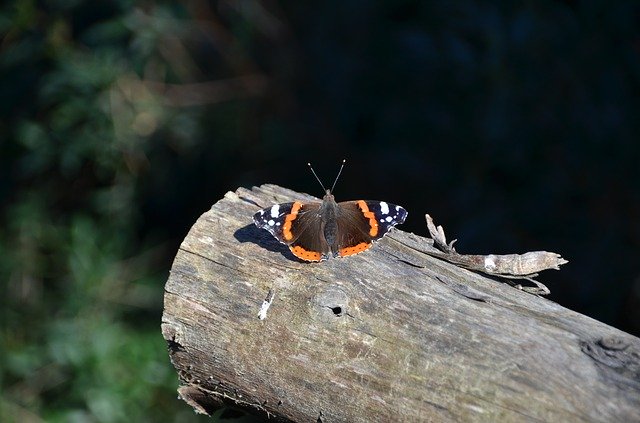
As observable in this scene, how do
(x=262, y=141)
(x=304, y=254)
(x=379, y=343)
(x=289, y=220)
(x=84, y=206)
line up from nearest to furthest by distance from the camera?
(x=379, y=343)
(x=304, y=254)
(x=289, y=220)
(x=84, y=206)
(x=262, y=141)

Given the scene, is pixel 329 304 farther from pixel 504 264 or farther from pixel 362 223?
pixel 504 264

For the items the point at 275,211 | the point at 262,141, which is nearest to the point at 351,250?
the point at 275,211

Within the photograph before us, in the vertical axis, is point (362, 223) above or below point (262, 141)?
below

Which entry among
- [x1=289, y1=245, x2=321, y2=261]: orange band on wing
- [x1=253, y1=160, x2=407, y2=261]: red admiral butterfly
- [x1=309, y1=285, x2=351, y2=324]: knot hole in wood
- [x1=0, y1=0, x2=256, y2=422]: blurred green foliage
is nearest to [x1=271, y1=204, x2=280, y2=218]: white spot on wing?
[x1=253, y1=160, x2=407, y2=261]: red admiral butterfly

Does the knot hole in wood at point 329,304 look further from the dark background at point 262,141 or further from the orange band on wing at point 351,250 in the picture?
the dark background at point 262,141

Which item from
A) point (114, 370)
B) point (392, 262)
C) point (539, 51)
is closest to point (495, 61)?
point (539, 51)

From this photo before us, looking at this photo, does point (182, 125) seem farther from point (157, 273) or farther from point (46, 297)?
point (46, 297)
